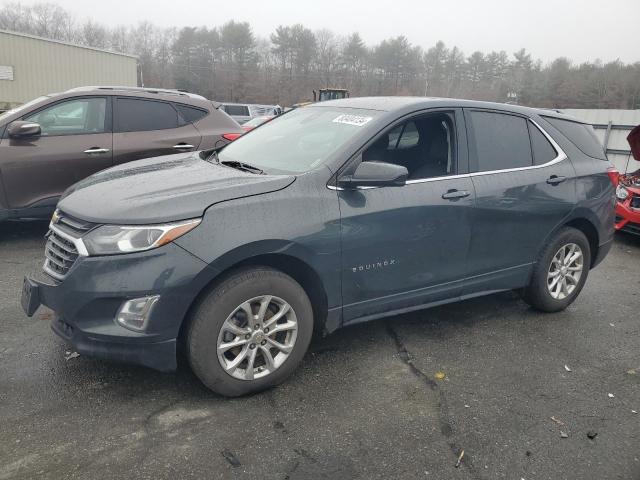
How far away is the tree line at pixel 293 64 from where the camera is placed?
69.4 meters

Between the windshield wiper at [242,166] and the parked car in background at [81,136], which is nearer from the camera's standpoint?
the windshield wiper at [242,166]

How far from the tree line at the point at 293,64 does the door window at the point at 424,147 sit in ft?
196

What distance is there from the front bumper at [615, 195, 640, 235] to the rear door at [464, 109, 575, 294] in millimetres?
3602

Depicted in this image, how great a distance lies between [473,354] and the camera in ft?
12.1

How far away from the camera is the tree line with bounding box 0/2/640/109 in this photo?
69375mm

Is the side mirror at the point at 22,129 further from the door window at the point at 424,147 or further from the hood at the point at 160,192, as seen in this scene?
the door window at the point at 424,147

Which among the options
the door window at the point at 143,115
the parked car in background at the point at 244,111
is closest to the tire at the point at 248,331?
the door window at the point at 143,115

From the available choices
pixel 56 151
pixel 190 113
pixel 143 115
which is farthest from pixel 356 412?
pixel 190 113

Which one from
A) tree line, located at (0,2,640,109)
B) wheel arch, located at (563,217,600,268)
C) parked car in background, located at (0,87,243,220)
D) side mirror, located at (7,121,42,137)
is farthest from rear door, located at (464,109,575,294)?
tree line, located at (0,2,640,109)

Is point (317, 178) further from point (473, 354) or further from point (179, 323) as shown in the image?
point (473, 354)

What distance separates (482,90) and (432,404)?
3074 inches

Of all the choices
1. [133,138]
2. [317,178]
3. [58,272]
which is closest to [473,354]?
[317,178]

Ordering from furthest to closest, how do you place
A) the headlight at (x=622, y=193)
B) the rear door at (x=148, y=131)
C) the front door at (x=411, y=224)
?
the headlight at (x=622, y=193)
the rear door at (x=148, y=131)
the front door at (x=411, y=224)

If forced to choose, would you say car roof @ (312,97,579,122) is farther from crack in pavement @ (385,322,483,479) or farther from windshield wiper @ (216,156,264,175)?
crack in pavement @ (385,322,483,479)
